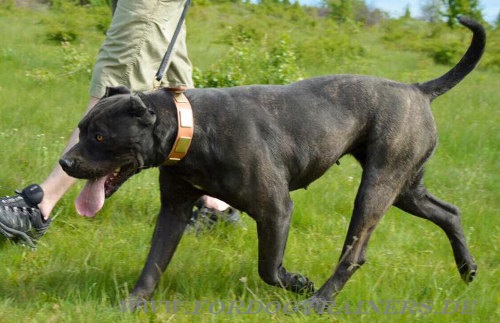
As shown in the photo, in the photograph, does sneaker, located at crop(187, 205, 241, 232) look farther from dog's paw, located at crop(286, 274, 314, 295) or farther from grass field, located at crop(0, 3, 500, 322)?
dog's paw, located at crop(286, 274, 314, 295)

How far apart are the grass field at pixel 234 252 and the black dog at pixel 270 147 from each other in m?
0.26

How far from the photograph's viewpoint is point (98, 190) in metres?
3.50

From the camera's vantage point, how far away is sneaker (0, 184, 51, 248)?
430 cm

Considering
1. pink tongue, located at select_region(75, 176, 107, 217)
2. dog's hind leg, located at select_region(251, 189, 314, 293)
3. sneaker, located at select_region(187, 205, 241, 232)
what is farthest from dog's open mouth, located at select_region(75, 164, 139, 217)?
sneaker, located at select_region(187, 205, 241, 232)

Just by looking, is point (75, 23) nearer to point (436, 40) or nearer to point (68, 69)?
point (68, 69)

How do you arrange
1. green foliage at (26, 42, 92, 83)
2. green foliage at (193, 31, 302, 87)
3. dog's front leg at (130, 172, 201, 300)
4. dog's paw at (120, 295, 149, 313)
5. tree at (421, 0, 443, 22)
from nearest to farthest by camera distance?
1. dog's paw at (120, 295, 149, 313)
2. dog's front leg at (130, 172, 201, 300)
3. green foliage at (193, 31, 302, 87)
4. green foliage at (26, 42, 92, 83)
5. tree at (421, 0, 443, 22)

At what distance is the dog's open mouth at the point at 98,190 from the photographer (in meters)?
3.50

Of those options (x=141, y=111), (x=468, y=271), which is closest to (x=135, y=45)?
(x=141, y=111)

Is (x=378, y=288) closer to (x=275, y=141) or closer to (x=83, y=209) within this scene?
(x=275, y=141)

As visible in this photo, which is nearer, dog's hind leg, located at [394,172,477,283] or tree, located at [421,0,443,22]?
dog's hind leg, located at [394,172,477,283]

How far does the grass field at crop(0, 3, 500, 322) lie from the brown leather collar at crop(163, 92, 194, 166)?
2.56ft

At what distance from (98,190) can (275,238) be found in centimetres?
95

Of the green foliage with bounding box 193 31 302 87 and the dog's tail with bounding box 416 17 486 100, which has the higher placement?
the dog's tail with bounding box 416 17 486 100

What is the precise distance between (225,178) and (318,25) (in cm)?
2047
